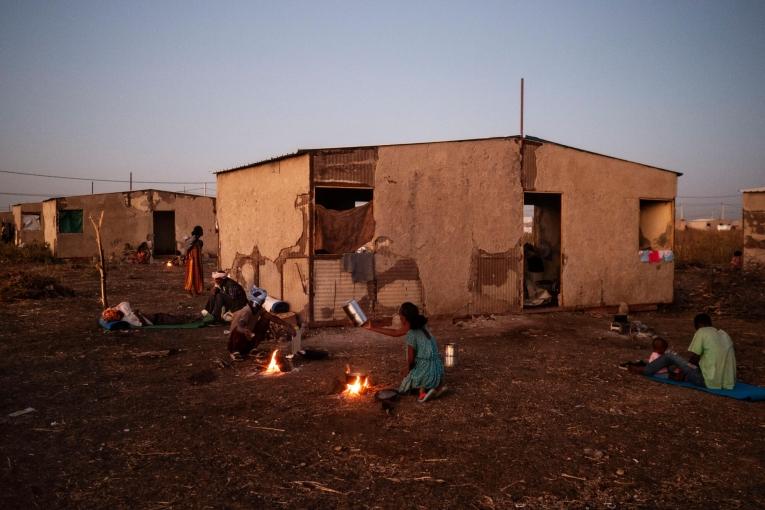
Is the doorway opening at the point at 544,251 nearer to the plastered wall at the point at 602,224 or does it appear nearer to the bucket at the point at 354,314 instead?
the plastered wall at the point at 602,224

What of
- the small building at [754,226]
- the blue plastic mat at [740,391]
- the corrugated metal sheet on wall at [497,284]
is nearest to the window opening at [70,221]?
the corrugated metal sheet on wall at [497,284]

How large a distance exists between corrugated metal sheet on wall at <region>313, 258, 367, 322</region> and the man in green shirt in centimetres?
535

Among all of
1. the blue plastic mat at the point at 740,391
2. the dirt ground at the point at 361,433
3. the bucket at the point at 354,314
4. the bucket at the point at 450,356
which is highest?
the bucket at the point at 354,314

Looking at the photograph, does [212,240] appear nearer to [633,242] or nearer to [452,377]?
[633,242]

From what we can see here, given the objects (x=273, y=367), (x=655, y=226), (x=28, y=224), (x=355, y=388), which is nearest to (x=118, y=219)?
(x=28, y=224)

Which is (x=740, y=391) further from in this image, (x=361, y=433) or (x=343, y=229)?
(x=343, y=229)

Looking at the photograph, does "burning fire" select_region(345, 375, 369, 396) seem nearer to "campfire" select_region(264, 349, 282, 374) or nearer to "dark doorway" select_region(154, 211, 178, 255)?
"campfire" select_region(264, 349, 282, 374)

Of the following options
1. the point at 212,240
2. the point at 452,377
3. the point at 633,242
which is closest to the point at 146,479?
the point at 452,377

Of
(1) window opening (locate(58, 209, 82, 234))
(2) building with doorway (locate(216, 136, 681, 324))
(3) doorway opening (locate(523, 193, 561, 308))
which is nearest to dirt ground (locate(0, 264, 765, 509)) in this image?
Result: (2) building with doorway (locate(216, 136, 681, 324))

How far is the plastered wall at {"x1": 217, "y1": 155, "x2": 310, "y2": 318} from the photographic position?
9547 millimetres

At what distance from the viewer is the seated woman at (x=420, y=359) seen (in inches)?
223

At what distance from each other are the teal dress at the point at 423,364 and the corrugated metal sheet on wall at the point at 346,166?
4.40 metres

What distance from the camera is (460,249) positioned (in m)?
10.4

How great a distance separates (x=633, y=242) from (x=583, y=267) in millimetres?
1550
